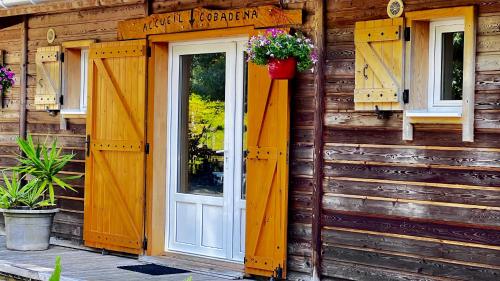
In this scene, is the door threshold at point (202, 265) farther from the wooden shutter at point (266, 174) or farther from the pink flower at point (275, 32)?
the pink flower at point (275, 32)

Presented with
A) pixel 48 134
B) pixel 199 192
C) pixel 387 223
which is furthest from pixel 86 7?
pixel 387 223

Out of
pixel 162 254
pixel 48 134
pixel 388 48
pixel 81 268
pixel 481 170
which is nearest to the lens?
pixel 481 170

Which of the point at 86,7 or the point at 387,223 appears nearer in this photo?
the point at 387,223

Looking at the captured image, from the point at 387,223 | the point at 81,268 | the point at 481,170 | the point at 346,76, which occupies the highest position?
the point at 346,76

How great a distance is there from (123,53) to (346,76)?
283 cm

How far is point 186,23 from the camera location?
857 centimetres

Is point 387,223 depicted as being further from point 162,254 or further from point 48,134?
point 48,134

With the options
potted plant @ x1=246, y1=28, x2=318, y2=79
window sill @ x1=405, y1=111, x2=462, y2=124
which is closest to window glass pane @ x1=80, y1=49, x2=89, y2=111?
potted plant @ x1=246, y1=28, x2=318, y2=79

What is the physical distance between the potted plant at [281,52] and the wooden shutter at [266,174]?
1.07 ft

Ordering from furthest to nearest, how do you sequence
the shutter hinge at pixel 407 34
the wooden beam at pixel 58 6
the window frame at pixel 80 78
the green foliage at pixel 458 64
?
the window frame at pixel 80 78, the wooden beam at pixel 58 6, the shutter hinge at pixel 407 34, the green foliage at pixel 458 64

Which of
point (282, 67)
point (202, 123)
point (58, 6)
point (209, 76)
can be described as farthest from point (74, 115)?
point (282, 67)

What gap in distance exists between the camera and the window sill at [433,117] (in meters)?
6.42

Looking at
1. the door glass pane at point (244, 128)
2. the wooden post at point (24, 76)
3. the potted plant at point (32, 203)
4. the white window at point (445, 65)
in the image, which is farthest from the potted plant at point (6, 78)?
the white window at point (445, 65)

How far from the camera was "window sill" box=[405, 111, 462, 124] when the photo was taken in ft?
21.1
